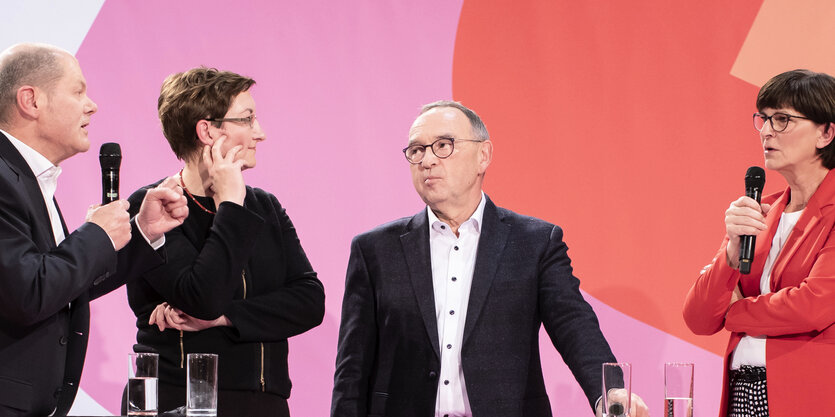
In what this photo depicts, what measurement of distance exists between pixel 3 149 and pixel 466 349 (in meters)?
1.55

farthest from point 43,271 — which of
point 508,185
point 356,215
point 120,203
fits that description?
point 508,185

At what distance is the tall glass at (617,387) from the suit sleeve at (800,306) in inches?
34.2

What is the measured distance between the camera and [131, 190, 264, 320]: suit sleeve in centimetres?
297

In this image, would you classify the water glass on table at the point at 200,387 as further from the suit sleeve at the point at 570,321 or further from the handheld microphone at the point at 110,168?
the suit sleeve at the point at 570,321

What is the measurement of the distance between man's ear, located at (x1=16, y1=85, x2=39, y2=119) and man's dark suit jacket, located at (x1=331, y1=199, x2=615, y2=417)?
3.95 ft

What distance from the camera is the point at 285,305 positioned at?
3219 mm

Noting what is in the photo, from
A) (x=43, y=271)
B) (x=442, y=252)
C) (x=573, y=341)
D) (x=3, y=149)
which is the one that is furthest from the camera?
(x=442, y=252)

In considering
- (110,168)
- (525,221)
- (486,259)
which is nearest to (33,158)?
(110,168)

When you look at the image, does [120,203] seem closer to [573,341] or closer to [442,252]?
[442,252]

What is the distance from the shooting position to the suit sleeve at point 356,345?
10.4 ft

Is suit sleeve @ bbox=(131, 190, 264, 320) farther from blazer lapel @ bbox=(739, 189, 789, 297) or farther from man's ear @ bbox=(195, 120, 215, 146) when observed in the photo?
blazer lapel @ bbox=(739, 189, 789, 297)

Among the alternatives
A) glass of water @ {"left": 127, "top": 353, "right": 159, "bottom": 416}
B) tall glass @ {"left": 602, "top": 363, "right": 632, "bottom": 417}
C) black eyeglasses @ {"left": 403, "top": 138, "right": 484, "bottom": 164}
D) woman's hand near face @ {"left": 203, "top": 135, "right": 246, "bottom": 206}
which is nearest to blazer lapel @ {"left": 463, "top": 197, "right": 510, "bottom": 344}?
black eyeglasses @ {"left": 403, "top": 138, "right": 484, "bottom": 164}

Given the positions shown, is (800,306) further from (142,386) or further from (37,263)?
(37,263)

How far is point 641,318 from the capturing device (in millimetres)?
4277
